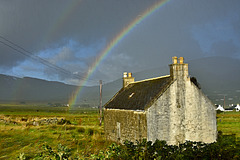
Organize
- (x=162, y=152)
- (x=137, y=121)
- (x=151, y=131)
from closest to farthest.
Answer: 1. (x=162, y=152)
2. (x=151, y=131)
3. (x=137, y=121)

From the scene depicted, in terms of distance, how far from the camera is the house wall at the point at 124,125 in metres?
15.7

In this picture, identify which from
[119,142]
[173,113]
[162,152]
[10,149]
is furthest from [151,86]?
[162,152]

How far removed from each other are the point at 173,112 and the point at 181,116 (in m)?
0.70

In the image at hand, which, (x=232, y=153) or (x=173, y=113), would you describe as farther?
(x=173, y=113)

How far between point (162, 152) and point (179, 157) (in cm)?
54

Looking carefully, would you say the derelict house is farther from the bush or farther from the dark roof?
the bush

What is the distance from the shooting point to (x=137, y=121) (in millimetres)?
16141

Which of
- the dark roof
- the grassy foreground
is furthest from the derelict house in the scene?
the grassy foreground

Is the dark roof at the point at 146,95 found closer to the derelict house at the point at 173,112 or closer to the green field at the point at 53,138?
the derelict house at the point at 173,112

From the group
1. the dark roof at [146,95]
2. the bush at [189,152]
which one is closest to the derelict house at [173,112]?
the dark roof at [146,95]

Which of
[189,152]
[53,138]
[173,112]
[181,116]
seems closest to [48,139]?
[53,138]

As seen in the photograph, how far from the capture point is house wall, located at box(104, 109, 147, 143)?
51.4 ft

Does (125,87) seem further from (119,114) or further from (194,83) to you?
(194,83)

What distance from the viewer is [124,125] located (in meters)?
18.2
